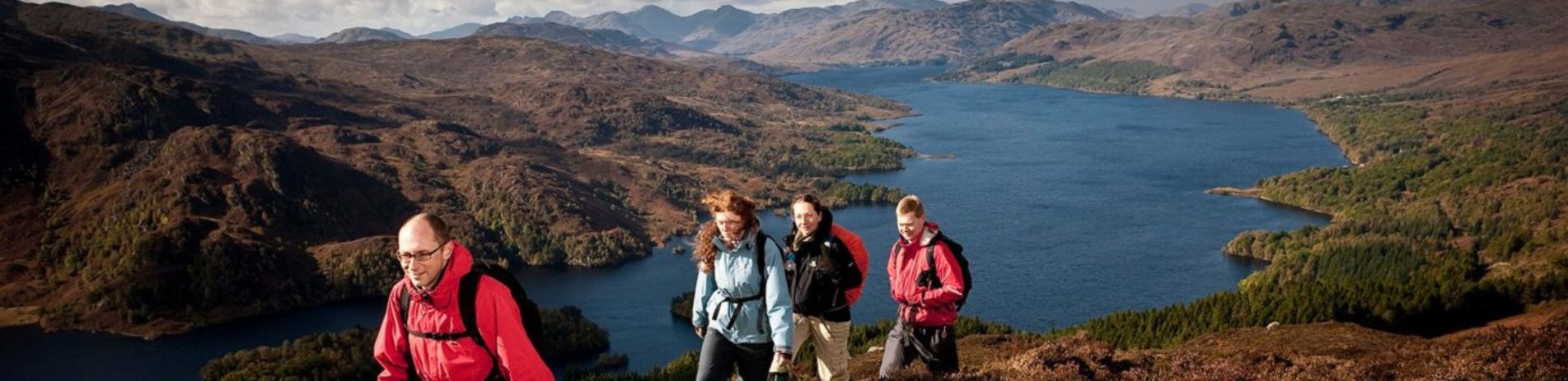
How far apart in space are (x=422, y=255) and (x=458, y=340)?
122cm

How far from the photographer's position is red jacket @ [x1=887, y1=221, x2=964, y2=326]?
16.4 m

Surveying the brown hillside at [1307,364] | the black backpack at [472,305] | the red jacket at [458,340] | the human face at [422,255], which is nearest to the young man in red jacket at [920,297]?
the brown hillside at [1307,364]

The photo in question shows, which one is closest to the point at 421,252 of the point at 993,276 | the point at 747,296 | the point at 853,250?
the point at 747,296

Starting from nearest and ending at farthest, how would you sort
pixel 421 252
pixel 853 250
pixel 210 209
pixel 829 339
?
1. pixel 421 252
2. pixel 853 250
3. pixel 829 339
4. pixel 210 209

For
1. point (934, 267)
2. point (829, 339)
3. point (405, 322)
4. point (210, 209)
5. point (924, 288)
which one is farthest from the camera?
point (210, 209)

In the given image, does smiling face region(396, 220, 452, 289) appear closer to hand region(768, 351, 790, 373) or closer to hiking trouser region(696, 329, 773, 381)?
hiking trouser region(696, 329, 773, 381)

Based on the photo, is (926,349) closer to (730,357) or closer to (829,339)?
(829,339)

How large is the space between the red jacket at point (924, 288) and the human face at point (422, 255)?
297 inches

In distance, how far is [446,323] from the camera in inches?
451

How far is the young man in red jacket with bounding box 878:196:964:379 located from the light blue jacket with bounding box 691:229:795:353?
2.82m

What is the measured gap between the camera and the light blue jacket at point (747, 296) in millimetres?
13961

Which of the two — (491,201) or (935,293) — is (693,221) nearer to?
(491,201)

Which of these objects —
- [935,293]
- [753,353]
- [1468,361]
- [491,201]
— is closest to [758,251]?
[753,353]

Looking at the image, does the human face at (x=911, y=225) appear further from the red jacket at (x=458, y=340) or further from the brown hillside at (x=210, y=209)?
the brown hillside at (x=210, y=209)
